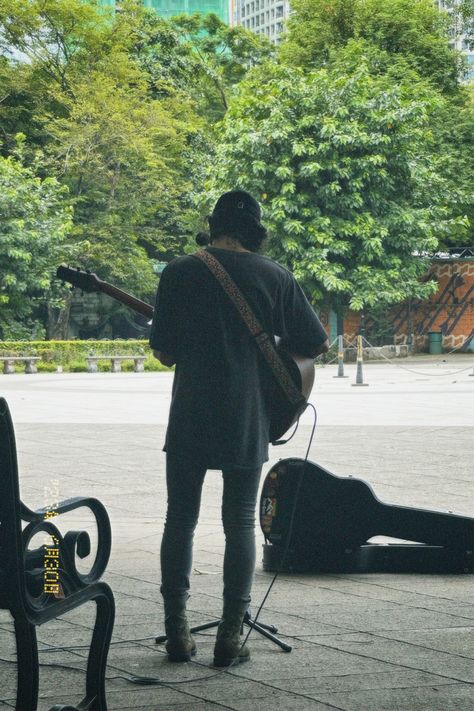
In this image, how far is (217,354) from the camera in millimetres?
4168

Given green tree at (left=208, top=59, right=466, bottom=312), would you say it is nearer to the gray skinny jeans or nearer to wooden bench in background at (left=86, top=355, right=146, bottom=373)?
wooden bench in background at (left=86, top=355, right=146, bottom=373)

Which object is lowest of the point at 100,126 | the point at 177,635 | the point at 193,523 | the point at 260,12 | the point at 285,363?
the point at 177,635

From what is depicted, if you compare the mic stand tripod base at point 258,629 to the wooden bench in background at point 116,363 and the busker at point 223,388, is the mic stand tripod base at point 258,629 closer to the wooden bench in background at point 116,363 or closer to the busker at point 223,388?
the busker at point 223,388

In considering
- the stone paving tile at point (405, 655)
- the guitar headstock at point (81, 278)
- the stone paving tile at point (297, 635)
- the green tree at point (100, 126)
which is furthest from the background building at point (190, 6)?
the stone paving tile at point (405, 655)

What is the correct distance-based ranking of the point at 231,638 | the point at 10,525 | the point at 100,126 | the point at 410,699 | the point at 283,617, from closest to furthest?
1. the point at 10,525
2. the point at 410,699
3. the point at 231,638
4. the point at 283,617
5. the point at 100,126

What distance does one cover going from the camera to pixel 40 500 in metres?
8.27

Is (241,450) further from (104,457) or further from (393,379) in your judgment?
(393,379)

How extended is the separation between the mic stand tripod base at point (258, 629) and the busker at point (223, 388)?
0.17 meters

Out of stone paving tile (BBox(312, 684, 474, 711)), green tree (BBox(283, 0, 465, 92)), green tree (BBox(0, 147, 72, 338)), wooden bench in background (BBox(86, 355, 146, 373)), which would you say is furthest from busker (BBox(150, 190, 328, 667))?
green tree (BBox(283, 0, 465, 92))

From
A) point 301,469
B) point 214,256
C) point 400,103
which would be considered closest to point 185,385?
point 214,256

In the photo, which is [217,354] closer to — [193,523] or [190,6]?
[193,523]

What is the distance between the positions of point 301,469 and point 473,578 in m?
1.01

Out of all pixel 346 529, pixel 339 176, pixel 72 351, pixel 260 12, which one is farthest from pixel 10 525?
pixel 260 12

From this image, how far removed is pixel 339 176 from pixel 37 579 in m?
33.9
